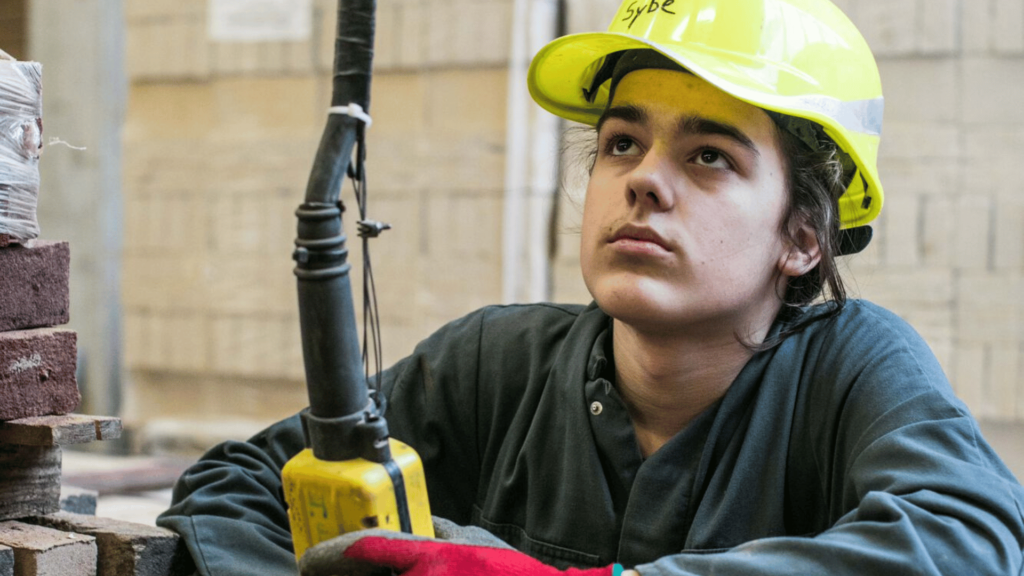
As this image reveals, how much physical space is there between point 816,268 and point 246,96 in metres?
3.53

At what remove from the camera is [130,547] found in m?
1.88

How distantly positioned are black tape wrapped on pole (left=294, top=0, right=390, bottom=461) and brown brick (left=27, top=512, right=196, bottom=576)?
0.58 m

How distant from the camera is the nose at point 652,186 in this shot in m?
1.88

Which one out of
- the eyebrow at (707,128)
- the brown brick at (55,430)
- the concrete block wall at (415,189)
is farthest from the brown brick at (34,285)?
the concrete block wall at (415,189)

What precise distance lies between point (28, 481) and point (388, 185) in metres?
2.89

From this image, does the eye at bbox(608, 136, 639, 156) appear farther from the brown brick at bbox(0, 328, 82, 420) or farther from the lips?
the brown brick at bbox(0, 328, 82, 420)

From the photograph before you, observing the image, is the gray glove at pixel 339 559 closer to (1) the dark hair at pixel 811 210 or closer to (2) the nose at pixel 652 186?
(2) the nose at pixel 652 186

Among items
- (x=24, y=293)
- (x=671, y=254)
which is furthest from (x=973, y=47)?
(x=24, y=293)

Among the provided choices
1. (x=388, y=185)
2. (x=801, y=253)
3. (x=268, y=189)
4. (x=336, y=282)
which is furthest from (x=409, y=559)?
(x=268, y=189)

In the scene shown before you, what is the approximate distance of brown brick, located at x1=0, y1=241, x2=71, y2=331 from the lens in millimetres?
1898

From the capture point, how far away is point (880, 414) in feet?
5.69

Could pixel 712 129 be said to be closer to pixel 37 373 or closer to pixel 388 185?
pixel 37 373

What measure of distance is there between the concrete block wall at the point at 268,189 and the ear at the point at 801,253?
8.20 ft

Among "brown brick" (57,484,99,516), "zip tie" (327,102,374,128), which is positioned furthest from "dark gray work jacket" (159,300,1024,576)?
"zip tie" (327,102,374,128)
